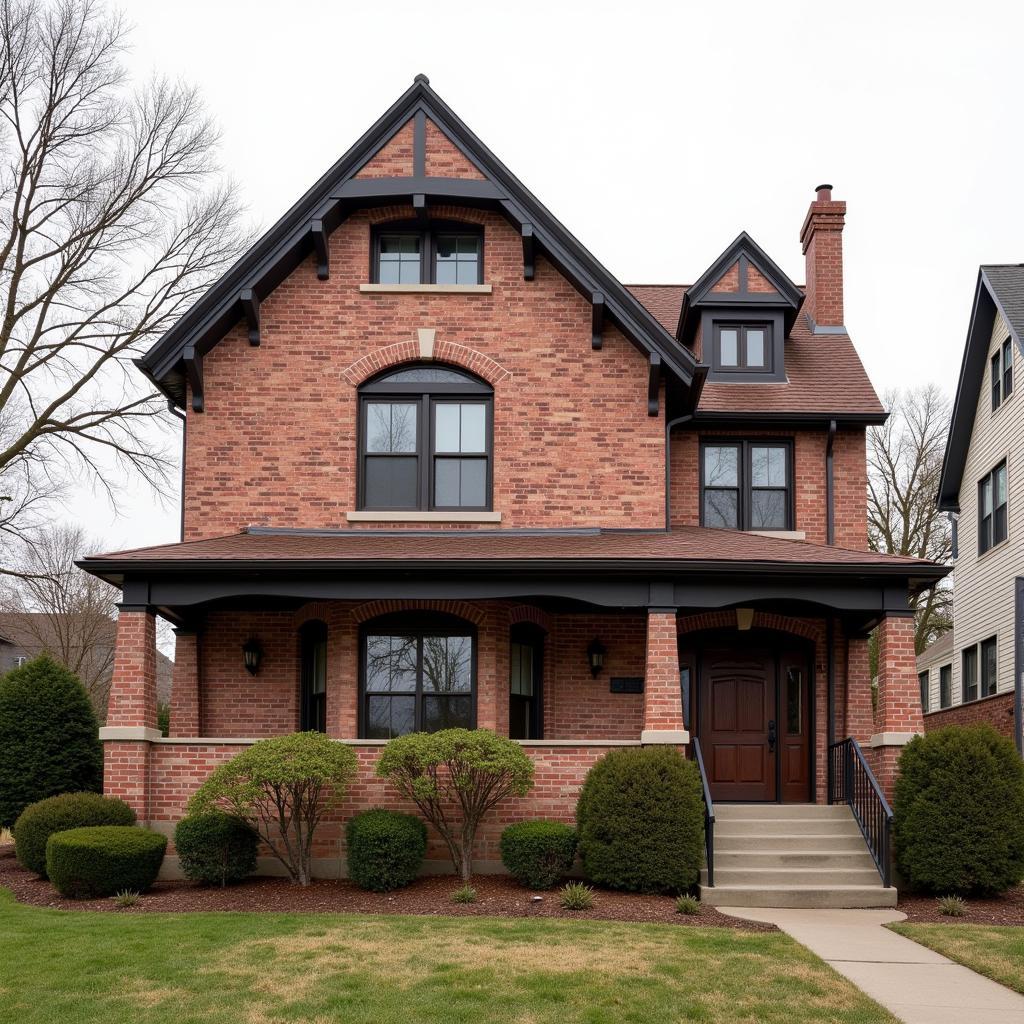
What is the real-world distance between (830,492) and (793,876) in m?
6.46

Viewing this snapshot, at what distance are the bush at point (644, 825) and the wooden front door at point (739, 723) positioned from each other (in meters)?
3.53

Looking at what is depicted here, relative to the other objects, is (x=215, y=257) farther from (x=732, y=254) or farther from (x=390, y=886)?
(x=390, y=886)

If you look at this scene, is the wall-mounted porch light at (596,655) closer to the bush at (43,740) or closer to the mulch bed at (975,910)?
the mulch bed at (975,910)

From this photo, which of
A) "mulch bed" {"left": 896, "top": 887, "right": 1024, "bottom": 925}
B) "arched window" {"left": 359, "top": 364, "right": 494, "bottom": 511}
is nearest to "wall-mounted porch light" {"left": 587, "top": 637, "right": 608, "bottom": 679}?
"arched window" {"left": 359, "top": 364, "right": 494, "bottom": 511}

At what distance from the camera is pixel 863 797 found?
554 inches

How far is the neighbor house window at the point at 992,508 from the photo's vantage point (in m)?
22.8

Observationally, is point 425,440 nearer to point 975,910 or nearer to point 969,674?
point 975,910

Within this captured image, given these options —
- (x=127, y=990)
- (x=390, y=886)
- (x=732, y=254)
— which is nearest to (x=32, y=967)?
(x=127, y=990)

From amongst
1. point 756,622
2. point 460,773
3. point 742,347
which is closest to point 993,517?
point 742,347

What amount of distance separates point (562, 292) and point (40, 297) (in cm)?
1408

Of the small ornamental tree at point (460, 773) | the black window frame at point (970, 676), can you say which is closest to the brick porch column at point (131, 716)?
the small ornamental tree at point (460, 773)

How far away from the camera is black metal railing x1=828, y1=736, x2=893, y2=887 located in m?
13.0

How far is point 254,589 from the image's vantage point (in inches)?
556

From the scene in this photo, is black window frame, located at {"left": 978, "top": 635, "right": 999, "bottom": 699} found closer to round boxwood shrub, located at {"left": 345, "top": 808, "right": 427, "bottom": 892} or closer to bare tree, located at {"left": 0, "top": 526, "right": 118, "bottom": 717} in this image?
round boxwood shrub, located at {"left": 345, "top": 808, "right": 427, "bottom": 892}
